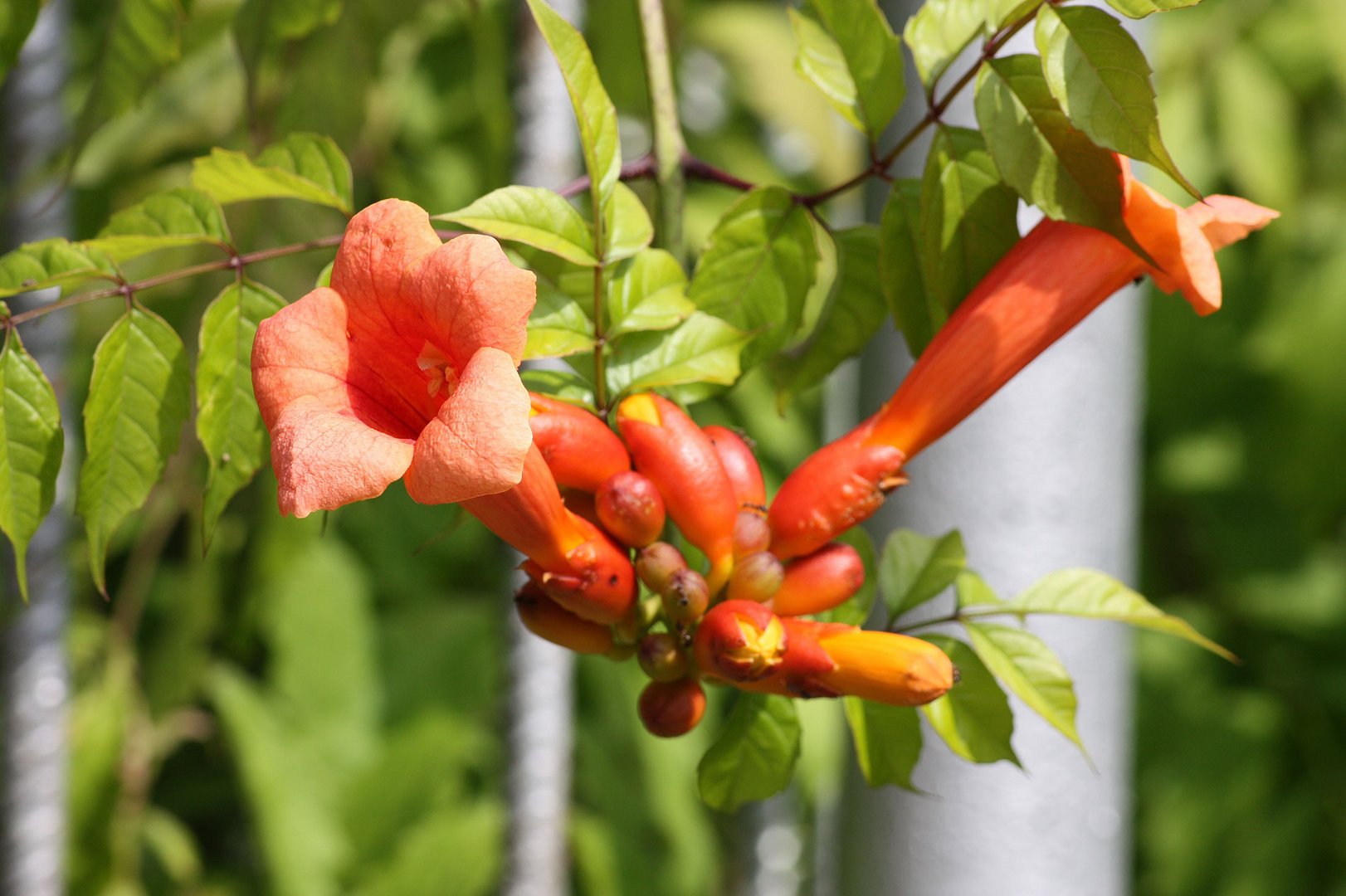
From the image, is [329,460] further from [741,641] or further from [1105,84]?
[1105,84]

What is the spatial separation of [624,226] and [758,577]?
0.14 meters

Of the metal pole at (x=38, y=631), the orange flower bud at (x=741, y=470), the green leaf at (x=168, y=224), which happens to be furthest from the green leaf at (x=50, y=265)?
the metal pole at (x=38, y=631)

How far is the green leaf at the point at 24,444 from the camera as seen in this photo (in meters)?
0.45

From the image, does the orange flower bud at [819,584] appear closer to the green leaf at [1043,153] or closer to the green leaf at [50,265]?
the green leaf at [1043,153]

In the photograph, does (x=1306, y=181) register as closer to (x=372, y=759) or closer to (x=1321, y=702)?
(x=1321, y=702)

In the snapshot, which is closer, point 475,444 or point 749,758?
point 475,444

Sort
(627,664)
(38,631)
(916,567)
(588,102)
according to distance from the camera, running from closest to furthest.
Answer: (588,102)
(916,567)
(38,631)
(627,664)

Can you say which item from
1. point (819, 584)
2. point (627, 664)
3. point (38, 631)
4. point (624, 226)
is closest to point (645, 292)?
point (624, 226)

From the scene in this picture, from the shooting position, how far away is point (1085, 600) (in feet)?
1.66

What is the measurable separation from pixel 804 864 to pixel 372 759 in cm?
61

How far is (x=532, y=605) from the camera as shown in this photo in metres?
0.45

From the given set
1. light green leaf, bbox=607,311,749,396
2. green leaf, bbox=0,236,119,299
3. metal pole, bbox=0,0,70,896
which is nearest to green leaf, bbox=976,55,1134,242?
light green leaf, bbox=607,311,749,396

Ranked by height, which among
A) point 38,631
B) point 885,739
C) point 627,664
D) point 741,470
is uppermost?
point 741,470

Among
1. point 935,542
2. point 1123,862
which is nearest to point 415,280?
point 935,542
